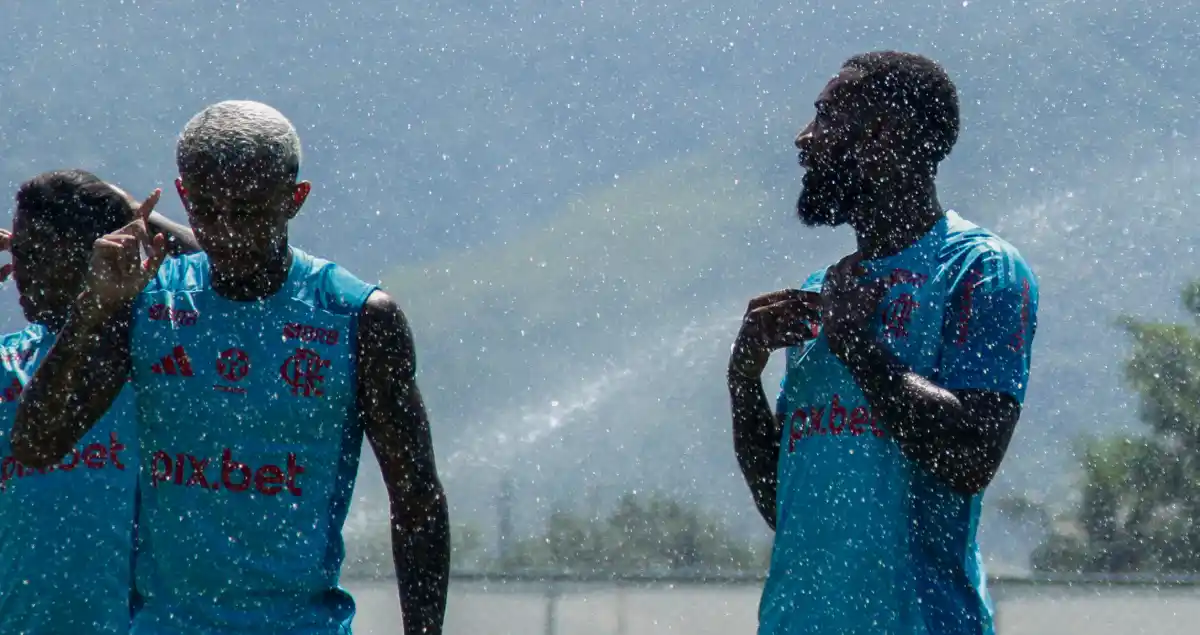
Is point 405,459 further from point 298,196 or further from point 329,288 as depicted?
point 298,196

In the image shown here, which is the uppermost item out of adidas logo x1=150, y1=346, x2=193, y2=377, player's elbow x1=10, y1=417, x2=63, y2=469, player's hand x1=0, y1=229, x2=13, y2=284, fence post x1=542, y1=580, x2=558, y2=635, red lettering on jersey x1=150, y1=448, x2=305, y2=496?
player's hand x1=0, y1=229, x2=13, y2=284

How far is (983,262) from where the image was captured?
9.34 ft

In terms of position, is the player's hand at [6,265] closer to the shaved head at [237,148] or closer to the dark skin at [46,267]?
the dark skin at [46,267]

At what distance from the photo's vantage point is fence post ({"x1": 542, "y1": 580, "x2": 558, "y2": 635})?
7.34 m

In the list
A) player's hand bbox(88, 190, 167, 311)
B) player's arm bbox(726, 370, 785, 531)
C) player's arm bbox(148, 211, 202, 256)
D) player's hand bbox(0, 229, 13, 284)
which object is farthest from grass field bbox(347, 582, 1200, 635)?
player's hand bbox(88, 190, 167, 311)

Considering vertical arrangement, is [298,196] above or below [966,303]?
above

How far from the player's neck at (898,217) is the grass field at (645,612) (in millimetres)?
4410

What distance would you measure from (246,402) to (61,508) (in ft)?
1.96

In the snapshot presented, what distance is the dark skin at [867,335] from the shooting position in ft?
9.02

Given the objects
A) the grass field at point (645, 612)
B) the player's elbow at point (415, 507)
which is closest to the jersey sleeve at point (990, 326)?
the player's elbow at point (415, 507)

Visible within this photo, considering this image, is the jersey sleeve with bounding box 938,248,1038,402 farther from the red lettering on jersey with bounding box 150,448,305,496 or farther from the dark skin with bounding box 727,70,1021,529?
the red lettering on jersey with bounding box 150,448,305,496

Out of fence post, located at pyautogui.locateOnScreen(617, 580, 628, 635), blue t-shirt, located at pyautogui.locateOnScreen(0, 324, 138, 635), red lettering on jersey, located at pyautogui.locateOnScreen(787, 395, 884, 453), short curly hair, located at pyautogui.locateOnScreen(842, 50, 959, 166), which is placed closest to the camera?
red lettering on jersey, located at pyautogui.locateOnScreen(787, 395, 884, 453)

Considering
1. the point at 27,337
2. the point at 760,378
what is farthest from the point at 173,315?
the point at 760,378

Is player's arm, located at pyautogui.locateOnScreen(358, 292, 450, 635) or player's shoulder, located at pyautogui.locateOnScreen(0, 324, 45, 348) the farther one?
player's shoulder, located at pyautogui.locateOnScreen(0, 324, 45, 348)
